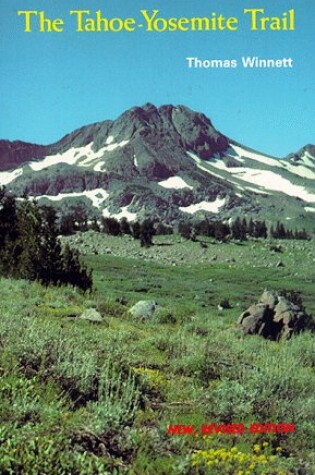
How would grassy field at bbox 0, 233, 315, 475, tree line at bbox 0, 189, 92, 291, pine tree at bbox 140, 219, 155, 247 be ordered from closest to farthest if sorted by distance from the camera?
1. grassy field at bbox 0, 233, 315, 475
2. tree line at bbox 0, 189, 92, 291
3. pine tree at bbox 140, 219, 155, 247

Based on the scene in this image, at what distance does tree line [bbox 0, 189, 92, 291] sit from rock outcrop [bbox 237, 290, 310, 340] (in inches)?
199

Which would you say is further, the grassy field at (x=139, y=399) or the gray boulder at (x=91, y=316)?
the gray boulder at (x=91, y=316)

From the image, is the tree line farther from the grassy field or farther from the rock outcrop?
the rock outcrop

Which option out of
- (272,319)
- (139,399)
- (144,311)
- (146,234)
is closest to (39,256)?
(144,311)

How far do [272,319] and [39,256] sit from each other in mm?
6465

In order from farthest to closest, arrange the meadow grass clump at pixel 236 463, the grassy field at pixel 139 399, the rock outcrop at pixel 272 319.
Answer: the rock outcrop at pixel 272 319 < the meadow grass clump at pixel 236 463 < the grassy field at pixel 139 399

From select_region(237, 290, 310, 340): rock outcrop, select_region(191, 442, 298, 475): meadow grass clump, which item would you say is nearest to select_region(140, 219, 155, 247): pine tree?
select_region(237, 290, 310, 340): rock outcrop

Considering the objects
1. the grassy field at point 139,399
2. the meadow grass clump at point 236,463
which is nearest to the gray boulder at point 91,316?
the grassy field at point 139,399

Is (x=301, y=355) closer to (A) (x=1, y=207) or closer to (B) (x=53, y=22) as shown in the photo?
(B) (x=53, y=22)

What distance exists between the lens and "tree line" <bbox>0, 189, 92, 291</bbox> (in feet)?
48.0

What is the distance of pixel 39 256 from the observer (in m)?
14.7

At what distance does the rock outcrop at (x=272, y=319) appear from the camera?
11.6 metres

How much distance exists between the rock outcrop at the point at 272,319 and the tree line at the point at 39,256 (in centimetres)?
506

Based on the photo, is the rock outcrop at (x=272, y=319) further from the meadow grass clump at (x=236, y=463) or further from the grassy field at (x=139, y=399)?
the meadow grass clump at (x=236, y=463)
